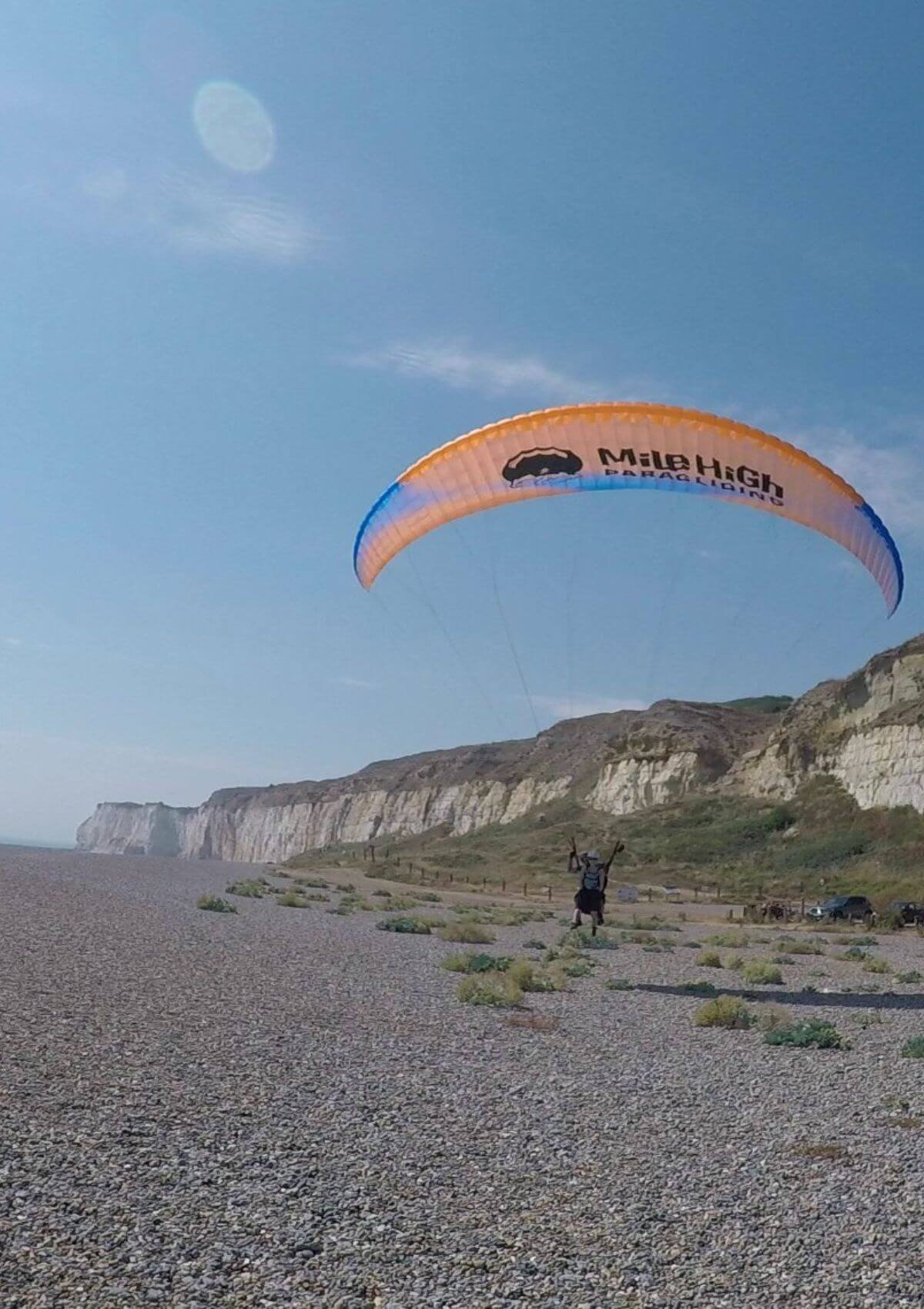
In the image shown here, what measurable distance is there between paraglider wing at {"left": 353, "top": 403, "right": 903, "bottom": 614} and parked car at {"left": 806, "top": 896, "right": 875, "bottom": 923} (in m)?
22.1

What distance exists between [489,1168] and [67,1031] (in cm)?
463

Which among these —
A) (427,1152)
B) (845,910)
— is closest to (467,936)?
(427,1152)

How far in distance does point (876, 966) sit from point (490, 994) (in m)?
10.7

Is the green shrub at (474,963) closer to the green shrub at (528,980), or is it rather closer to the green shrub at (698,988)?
the green shrub at (528,980)

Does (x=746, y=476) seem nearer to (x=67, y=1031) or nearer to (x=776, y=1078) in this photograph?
(x=776, y=1078)

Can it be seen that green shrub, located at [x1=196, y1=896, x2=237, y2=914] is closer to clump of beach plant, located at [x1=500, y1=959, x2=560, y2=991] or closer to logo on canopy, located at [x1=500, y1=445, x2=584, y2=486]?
clump of beach plant, located at [x1=500, y1=959, x2=560, y2=991]

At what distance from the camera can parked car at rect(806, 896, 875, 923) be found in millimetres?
37750

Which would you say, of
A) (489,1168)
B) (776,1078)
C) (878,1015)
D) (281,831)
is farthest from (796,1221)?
(281,831)

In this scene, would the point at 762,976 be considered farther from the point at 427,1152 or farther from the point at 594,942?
the point at 427,1152

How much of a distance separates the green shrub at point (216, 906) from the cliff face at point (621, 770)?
1437 inches

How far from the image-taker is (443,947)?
848 inches

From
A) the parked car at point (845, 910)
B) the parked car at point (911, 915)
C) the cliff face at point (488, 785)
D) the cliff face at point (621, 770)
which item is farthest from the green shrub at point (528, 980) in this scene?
the cliff face at point (488, 785)

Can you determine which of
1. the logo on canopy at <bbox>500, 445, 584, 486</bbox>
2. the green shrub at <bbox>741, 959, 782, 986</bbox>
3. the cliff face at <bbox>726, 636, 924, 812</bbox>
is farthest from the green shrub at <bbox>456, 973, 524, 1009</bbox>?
the cliff face at <bbox>726, 636, 924, 812</bbox>

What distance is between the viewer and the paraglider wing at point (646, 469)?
17.0 meters
